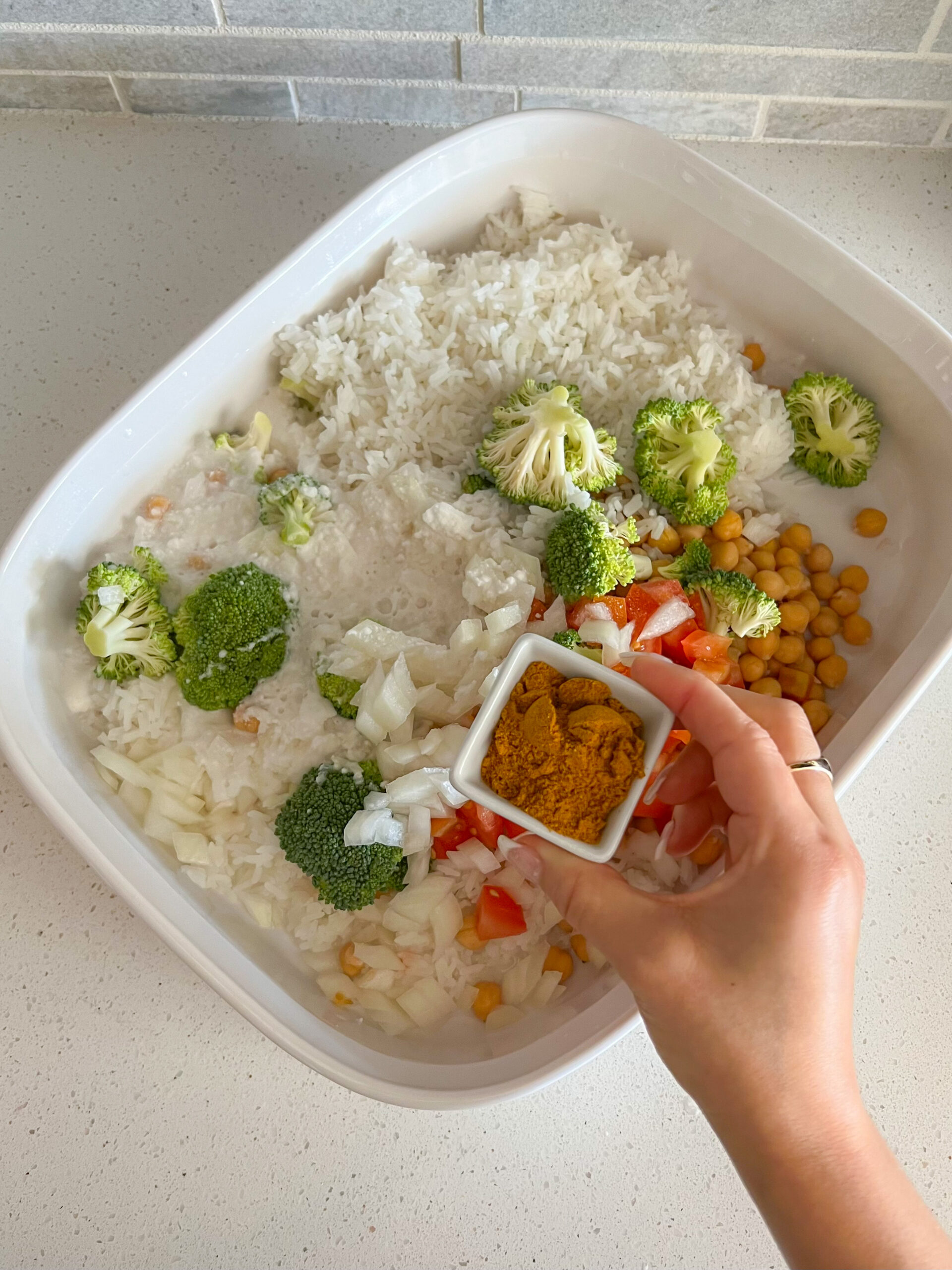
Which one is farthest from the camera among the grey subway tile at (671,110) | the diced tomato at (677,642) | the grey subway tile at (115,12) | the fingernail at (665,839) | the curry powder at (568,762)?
the grey subway tile at (671,110)

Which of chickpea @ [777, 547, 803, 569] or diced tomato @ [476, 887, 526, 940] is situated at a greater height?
chickpea @ [777, 547, 803, 569]

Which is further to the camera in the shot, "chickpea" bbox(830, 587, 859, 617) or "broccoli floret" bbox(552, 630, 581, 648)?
"chickpea" bbox(830, 587, 859, 617)

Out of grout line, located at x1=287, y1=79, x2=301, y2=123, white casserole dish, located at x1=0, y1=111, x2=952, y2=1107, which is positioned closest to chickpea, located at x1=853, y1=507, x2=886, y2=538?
white casserole dish, located at x1=0, y1=111, x2=952, y2=1107

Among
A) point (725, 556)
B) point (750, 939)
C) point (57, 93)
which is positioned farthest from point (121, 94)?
point (750, 939)

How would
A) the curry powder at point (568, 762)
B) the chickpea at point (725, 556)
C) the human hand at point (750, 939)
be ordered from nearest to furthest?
the human hand at point (750, 939) → the curry powder at point (568, 762) → the chickpea at point (725, 556)

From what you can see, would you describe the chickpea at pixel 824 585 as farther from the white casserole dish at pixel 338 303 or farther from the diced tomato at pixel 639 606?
the diced tomato at pixel 639 606

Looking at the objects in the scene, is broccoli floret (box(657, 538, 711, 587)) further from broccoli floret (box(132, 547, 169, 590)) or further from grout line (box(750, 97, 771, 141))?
grout line (box(750, 97, 771, 141))

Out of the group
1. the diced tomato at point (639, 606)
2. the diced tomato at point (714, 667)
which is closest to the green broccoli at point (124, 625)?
the diced tomato at point (639, 606)
